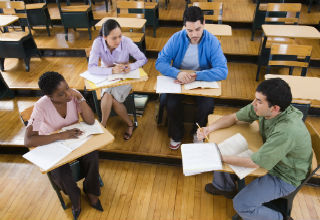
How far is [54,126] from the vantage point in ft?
6.63

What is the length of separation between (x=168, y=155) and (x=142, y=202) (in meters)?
0.55

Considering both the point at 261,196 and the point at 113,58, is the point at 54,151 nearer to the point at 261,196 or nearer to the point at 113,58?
the point at 113,58

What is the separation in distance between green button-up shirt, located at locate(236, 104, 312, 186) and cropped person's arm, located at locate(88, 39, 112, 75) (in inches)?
58.7

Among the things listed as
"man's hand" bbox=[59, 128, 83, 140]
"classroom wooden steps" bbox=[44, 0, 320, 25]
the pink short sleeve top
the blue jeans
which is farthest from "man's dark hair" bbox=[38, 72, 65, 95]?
"classroom wooden steps" bbox=[44, 0, 320, 25]

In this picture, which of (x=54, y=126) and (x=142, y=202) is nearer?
(x=54, y=126)

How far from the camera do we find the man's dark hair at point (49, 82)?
175 centimetres

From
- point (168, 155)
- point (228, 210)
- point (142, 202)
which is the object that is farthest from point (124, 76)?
point (228, 210)

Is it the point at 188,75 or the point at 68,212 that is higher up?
the point at 188,75

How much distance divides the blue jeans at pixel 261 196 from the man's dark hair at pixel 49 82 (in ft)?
5.07

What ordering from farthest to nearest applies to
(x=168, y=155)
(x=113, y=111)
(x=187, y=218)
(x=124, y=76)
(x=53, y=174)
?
(x=113, y=111) < (x=168, y=155) < (x=124, y=76) < (x=187, y=218) < (x=53, y=174)

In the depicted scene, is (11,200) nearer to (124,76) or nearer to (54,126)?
(54,126)

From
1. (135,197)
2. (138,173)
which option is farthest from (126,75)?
(135,197)

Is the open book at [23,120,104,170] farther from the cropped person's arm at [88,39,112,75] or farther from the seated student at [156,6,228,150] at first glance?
the seated student at [156,6,228,150]

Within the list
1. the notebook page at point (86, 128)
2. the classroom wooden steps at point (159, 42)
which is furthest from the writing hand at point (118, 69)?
the classroom wooden steps at point (159, 42)
